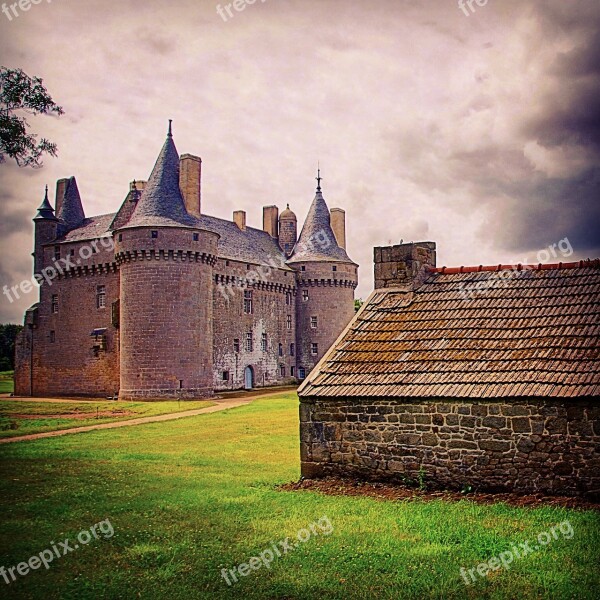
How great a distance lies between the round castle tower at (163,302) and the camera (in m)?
37.2

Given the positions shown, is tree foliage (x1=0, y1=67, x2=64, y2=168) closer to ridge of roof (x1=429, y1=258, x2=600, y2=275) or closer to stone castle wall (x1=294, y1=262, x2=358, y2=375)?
ridge of roof (x1=429, y1=258, x2=600, y2=275)

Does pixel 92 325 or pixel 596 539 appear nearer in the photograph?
pixel 596 539

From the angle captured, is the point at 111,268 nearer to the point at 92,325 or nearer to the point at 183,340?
the point at 92,325

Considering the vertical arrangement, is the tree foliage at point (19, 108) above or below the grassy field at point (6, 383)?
above

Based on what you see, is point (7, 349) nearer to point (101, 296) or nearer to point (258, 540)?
point (101, 296)

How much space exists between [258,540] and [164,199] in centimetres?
3367

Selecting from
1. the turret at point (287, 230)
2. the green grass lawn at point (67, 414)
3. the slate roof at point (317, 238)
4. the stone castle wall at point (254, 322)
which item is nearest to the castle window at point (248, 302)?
the stone castle wall at point (254, 322)

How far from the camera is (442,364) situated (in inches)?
431

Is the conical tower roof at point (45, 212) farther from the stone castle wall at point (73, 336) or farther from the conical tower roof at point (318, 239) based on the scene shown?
the conical tower roof at point (318, 239)

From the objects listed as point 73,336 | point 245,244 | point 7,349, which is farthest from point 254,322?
point 7,349

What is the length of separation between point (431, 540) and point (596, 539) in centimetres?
189

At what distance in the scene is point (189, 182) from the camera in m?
41.0

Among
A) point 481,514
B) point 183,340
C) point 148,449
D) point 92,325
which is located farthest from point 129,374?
point 481,514

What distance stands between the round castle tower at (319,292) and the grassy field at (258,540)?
1612 inches
